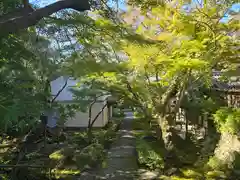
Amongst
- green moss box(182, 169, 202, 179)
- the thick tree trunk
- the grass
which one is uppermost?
the thick tree trunk

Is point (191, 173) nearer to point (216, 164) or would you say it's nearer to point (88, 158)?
point (216, 164)

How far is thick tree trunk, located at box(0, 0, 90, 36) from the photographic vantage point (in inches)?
134

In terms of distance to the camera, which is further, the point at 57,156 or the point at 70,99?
the point at 70,99

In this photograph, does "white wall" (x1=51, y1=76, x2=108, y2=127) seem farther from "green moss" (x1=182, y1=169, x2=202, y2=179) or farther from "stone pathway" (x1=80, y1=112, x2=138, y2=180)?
"green moss" (x1=182, y1=169, x2=202, y2=179)

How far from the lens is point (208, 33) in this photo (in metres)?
7.40

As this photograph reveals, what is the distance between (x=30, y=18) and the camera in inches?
140

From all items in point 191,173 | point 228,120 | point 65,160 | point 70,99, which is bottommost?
point 191,173

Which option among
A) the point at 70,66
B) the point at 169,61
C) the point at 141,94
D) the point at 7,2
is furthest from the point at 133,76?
the point at 7,2

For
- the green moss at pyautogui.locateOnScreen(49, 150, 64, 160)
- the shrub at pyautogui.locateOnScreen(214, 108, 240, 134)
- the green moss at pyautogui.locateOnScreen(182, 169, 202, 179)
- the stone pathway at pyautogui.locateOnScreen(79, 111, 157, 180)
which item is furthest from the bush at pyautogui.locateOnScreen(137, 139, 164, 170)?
the green moss at pyautogui.locateOnScreen(49, 150, 64, 160)

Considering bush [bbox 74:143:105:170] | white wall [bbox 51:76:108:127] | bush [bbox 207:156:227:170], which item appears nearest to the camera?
bush [bbox 207:156:227:170]

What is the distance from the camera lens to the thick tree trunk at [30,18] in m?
3.40

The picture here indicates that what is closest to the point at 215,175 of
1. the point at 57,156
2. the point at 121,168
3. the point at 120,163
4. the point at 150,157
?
the point at 150,157

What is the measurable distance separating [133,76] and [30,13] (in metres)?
5.40

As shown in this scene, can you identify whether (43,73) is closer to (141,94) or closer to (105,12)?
(141,94)
